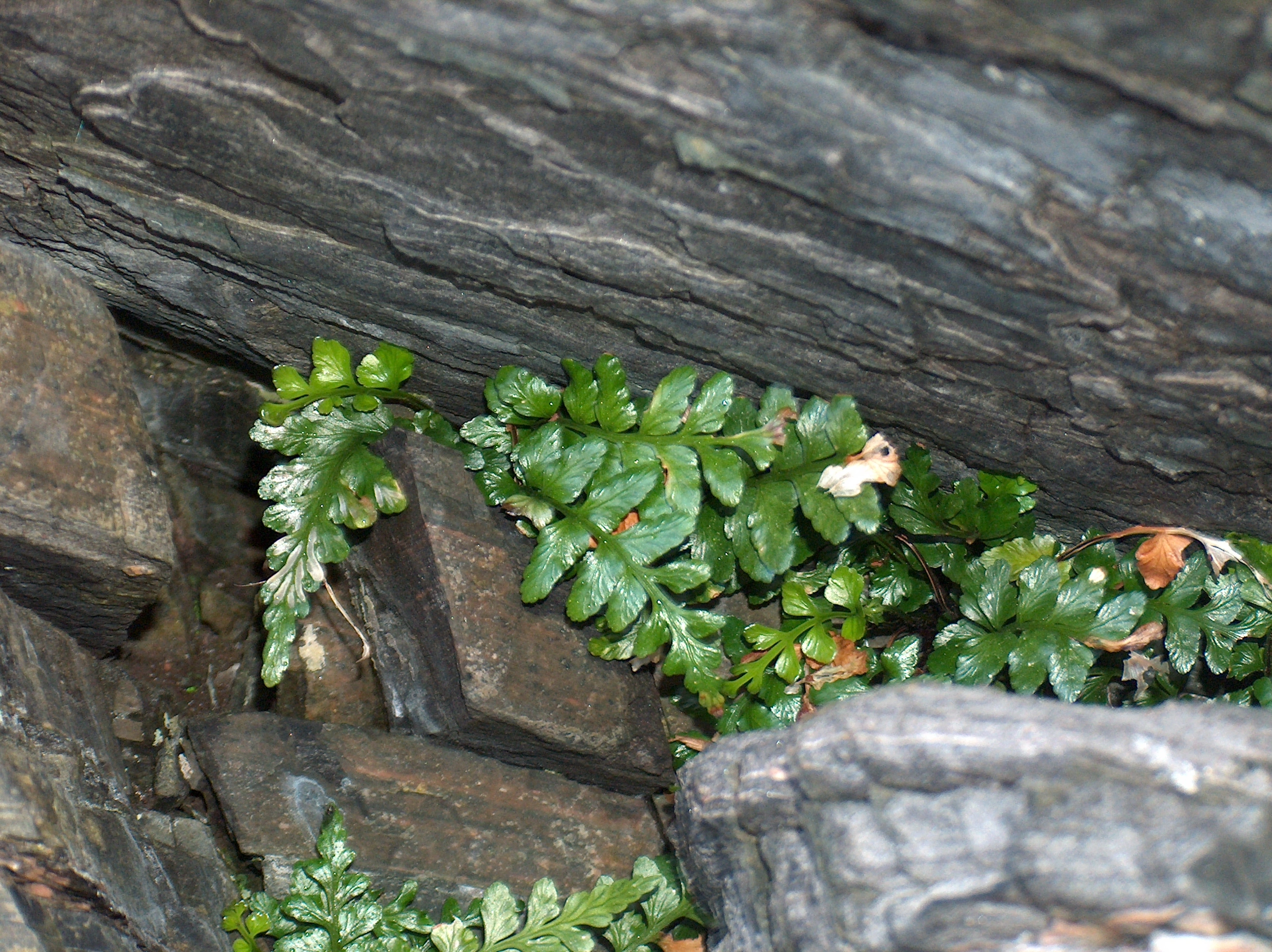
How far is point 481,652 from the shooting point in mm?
2924

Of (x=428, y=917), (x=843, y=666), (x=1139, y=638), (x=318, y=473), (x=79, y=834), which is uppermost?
(x=318, y=473)

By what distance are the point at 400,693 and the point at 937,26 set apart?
→ 91.5 inches

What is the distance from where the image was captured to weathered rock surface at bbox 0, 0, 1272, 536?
187 cm

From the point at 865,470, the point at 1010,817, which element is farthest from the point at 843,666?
the point at 1010,817

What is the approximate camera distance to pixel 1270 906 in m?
1.58

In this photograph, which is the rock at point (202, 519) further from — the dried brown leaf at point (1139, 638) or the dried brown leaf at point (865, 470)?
the dried brown leaf at point (1139, 638)

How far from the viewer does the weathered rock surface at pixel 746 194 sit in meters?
1.87

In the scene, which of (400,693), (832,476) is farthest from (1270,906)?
(400,693)

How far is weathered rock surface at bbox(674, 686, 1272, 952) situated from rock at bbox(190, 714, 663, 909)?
3.69 feet

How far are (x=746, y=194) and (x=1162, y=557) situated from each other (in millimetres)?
1708

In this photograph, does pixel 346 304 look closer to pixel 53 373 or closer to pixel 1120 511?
pixel 53 373

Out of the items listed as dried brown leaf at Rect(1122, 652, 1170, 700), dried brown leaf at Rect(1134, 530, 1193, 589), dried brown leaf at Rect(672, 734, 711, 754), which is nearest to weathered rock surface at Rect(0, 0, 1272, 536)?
dried brown leaf at Rect(1134, 530, 1193, 589)

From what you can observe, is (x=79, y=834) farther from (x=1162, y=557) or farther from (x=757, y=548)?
(x=1162, y=557)

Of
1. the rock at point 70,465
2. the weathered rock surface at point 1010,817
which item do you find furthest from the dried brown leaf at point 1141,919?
the rock at point 70,465
